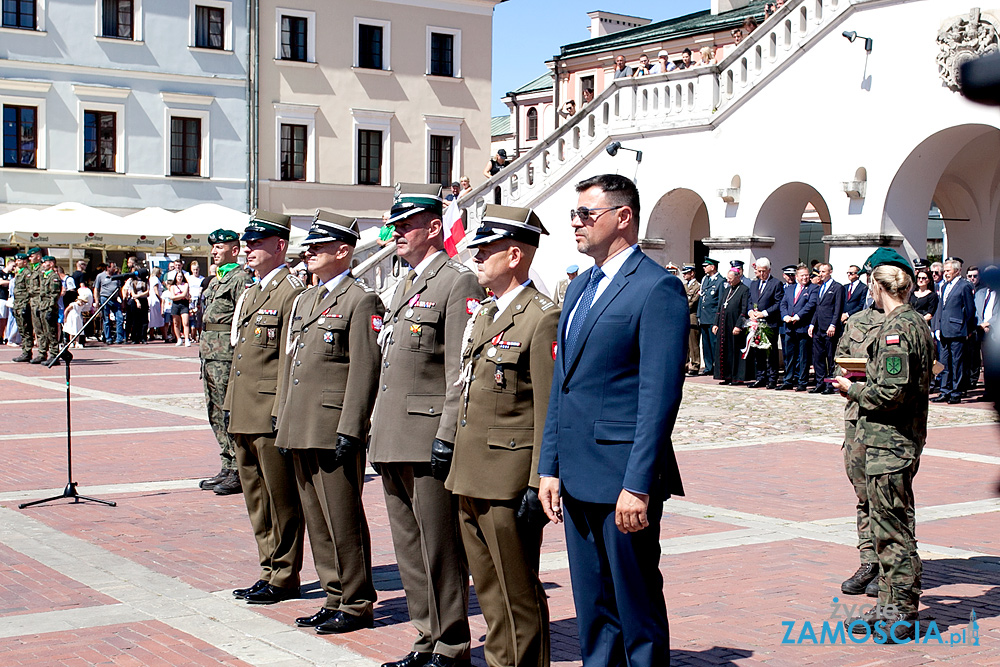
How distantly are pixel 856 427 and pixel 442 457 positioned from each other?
2524mm

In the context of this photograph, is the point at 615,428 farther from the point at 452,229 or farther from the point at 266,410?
the point at 266,410

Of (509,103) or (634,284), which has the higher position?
(509,103)

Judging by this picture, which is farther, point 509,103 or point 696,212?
point 509,103

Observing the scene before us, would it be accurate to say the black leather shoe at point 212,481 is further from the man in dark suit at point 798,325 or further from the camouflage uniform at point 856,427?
the man in dark suit at point 798,325

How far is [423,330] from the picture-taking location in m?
5.60

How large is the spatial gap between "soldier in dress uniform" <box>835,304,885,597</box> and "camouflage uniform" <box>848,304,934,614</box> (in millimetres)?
182

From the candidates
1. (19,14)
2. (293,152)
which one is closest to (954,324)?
(293,152)

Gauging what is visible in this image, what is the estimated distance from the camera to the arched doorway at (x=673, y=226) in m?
23.3

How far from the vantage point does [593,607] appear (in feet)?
14.7

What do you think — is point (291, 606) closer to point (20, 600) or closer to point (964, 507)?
point (20, 600)

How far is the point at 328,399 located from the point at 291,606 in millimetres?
1242

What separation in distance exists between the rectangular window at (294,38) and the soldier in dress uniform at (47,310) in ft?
59.2

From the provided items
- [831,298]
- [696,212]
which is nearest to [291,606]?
[831,298]

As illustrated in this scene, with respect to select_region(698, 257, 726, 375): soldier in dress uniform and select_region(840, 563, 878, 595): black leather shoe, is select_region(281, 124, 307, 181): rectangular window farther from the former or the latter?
select_region(840, 563, 878, 595): black leather shoe
